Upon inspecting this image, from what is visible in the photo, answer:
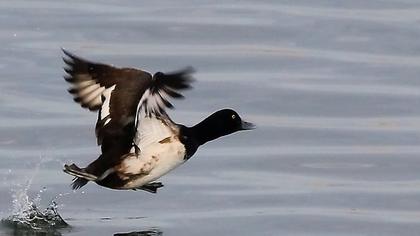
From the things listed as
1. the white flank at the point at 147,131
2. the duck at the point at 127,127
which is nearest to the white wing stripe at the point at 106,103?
the duck at the point at 127,127

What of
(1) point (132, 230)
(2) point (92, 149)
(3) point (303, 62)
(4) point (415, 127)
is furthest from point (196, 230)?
(3) point (303, 62)

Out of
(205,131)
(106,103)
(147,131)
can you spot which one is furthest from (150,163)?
(205,131)

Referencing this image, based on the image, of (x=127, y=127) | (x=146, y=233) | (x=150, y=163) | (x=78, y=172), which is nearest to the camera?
(x=78, y=172)

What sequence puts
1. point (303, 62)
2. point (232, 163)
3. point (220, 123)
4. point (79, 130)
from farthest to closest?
point (303, 62) < point (79, 130) < point (232, 163) < point (220, 123)

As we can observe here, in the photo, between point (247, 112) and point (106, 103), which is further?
point (247, 112)

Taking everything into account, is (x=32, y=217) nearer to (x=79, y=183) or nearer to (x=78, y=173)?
(x=79, y=183)

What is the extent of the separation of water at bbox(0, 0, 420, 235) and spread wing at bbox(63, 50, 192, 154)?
704mm

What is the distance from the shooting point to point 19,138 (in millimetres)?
12539

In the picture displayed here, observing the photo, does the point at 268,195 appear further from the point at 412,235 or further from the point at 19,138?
the point at 19,138

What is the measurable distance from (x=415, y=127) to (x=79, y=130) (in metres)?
2.47

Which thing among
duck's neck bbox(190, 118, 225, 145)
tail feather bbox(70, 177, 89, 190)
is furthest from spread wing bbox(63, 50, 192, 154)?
duck's neck bbox(190, 118, 225, 145)

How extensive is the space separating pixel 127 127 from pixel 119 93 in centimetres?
21

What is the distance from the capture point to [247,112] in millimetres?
13711

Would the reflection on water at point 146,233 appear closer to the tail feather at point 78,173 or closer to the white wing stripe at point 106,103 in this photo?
the tail feather at point 78,173
